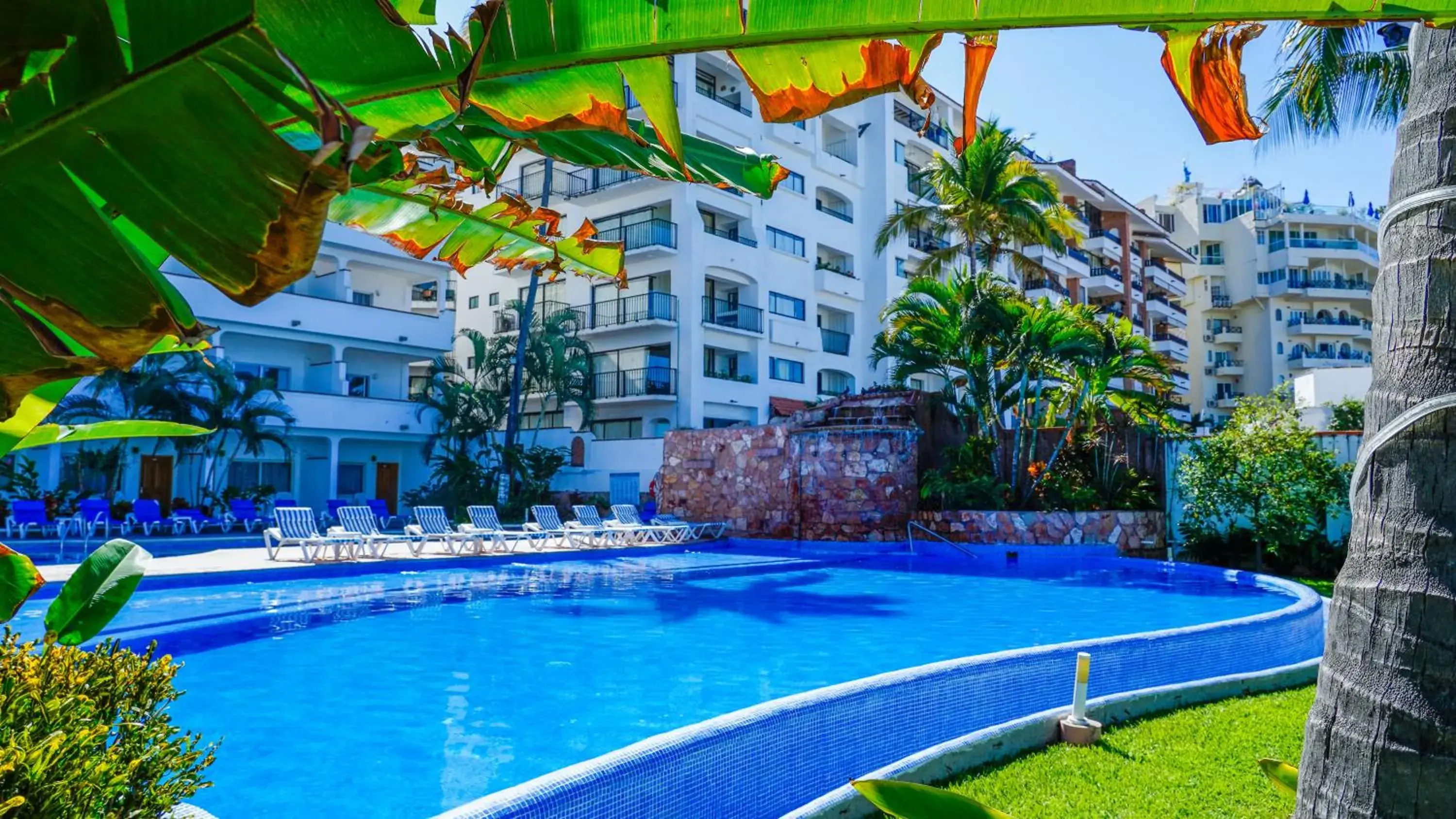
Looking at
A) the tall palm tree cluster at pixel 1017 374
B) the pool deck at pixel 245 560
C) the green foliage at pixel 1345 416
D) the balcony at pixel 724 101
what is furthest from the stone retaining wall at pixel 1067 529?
the balcony at pixel 724 101

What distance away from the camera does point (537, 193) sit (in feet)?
117

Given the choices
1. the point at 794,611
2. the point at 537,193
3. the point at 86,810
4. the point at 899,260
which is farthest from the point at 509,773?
the point at 899,260

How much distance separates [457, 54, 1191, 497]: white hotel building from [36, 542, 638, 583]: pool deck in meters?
11.7

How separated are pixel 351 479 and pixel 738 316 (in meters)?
14.1

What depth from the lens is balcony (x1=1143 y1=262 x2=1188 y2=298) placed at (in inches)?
2115

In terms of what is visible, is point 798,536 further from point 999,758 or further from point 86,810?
point 86,810

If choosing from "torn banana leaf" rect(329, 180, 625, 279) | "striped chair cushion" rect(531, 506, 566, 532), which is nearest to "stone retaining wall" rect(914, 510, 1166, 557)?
"striped chair cushion" rect(531, 506, 566, 532)

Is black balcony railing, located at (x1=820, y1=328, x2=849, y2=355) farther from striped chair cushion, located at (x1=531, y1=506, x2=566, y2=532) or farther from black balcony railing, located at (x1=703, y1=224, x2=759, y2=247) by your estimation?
striped chair cushion, located at (x1=531, y1=506, x2=566, y2=532)

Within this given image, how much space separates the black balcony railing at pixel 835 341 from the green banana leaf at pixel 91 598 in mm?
33775

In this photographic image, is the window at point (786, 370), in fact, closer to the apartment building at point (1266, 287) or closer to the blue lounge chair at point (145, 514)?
the blue lounge chair at point (145, 514)

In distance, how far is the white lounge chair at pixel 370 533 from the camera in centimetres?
1631

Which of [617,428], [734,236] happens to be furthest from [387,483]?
[734,236]

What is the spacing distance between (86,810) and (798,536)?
21040 millimetres

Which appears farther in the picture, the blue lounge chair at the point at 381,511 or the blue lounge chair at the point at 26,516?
the blue lounge chair at the point at 381,511
